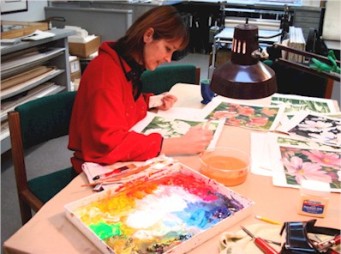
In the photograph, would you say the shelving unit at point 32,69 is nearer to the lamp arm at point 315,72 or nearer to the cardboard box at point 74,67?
the cardboard box at point 74,67

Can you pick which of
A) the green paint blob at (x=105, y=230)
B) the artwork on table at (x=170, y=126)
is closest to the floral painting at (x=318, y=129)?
the artwork on table at (x=170, y=126)

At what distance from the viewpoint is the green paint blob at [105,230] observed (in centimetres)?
80

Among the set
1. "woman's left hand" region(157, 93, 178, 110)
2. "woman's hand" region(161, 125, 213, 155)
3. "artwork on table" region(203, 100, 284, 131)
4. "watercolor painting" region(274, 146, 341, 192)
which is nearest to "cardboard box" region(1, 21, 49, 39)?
"woman's left hand" region(157, 93, 178, 110)

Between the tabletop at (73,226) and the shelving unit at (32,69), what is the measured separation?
1.53m

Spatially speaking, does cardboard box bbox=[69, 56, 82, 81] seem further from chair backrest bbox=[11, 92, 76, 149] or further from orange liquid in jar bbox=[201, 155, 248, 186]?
orange liquid in jar bbox=[201, 155, 248, 186]

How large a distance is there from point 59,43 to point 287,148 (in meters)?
2.20

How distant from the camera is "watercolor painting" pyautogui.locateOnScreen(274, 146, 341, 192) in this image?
1085mm

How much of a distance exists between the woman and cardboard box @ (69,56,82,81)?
1.91 metres

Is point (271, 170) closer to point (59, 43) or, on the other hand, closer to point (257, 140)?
point (257, 140)

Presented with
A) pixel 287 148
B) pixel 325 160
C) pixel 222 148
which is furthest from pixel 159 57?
pixel 325 160

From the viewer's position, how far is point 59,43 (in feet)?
9.59

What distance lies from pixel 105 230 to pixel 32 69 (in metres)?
2.13

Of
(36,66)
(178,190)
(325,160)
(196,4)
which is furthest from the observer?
(196,4)

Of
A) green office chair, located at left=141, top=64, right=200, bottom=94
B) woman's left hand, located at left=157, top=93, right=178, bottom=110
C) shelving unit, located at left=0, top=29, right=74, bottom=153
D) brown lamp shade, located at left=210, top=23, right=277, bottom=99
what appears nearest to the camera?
brown lamp shade, located at left=210, top=23, right=277, bottom=99
